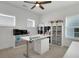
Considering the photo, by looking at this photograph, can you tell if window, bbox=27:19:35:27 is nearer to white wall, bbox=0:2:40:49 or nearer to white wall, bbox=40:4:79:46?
white wall, bbox=0:2:40:49

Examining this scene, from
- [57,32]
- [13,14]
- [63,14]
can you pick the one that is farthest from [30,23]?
[63,14]

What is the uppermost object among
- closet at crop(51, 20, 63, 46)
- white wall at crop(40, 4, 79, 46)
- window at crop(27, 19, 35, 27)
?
white wall at crop(40, 4, 79, 46)

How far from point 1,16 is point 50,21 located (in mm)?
3852

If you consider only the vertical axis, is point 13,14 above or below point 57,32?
above

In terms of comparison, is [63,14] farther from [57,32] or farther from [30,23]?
[30,23]

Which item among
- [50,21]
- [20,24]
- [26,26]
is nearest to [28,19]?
[26,26]

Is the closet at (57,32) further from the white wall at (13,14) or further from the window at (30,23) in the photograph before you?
the white wall at (13,14)

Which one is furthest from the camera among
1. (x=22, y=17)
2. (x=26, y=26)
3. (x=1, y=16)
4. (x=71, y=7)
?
(x=26, y=26)

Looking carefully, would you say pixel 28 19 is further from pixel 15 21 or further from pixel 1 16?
pixel 1 16

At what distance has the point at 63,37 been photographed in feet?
21.5

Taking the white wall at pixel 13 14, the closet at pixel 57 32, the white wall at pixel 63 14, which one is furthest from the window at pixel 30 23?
the closet at pixel 57 32

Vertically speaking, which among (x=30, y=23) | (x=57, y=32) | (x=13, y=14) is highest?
(x=13, y=14)

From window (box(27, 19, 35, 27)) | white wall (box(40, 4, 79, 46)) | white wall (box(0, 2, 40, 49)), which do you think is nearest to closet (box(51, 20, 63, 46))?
white wall (box(40, 4, 79, 46))

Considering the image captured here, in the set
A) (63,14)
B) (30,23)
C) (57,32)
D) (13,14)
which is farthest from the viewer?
(30,23)
